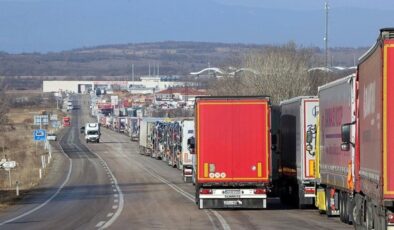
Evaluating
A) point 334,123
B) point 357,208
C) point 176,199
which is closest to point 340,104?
point 334,123

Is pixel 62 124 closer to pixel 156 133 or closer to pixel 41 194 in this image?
pixel 156 133

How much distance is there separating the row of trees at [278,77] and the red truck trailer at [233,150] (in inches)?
1808

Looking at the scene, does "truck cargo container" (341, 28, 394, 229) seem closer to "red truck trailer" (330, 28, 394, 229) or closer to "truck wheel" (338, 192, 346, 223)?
"red truck trailer" (330, 28, 394, 229)

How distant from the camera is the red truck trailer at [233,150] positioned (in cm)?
3216

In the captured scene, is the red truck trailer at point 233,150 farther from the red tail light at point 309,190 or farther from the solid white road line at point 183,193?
the red tail light at point 309,190

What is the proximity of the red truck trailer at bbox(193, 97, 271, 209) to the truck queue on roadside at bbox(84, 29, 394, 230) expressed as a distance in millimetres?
31

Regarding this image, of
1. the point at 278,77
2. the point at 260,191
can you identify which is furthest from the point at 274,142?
the point at 278,77

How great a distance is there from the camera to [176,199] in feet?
130

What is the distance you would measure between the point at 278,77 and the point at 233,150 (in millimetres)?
50237

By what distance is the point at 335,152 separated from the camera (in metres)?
26.2

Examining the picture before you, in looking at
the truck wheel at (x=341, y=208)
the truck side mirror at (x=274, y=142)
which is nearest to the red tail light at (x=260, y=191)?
the truck side mirror at (x=274, y=142)

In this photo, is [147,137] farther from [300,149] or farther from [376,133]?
[376,133]

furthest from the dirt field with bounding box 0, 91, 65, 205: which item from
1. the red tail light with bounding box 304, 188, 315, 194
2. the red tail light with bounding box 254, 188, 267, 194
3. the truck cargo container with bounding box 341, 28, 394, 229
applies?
the truck cargo container with bounding box 341, 28, 394, 229

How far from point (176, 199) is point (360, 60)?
20.0 metres
